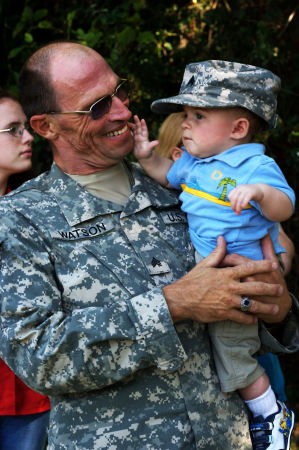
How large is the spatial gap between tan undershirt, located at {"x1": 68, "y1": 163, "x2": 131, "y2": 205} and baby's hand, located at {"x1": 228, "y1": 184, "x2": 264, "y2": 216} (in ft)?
1.90

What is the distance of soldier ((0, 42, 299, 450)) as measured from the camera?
2104 mm

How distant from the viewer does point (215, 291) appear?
218cm

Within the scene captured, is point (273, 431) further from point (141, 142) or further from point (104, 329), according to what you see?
point (141, 142)

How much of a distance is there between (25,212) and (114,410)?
79cm

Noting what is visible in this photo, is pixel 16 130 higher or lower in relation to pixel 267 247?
lower

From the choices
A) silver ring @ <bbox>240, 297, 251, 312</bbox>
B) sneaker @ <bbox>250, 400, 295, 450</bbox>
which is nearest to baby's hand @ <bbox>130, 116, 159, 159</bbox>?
silver ring @ <bbox>240, 297, 251, 312</bbox>

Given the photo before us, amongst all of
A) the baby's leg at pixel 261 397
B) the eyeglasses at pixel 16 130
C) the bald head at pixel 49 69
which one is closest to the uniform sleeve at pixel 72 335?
the baby's leg at pixel 261 397

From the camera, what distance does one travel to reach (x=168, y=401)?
2230 millimetres

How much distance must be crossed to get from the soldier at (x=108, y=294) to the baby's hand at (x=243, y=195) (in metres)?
0.23

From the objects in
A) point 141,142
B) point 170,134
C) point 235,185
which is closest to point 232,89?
point 235,185

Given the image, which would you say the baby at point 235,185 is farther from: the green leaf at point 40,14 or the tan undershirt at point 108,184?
the green leaf at point 40,14

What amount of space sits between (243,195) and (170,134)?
6.16ft

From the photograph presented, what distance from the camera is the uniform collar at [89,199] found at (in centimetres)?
238

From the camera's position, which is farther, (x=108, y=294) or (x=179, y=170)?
(x=179, y=170)
